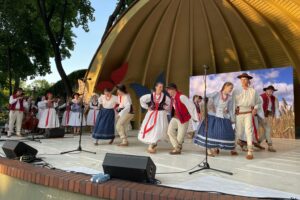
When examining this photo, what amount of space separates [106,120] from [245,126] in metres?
3.59

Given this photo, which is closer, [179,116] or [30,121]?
[179,116]

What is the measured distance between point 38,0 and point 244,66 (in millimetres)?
10257

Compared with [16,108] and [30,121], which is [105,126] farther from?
[30,121]

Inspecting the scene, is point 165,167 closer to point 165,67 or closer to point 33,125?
point 33,125

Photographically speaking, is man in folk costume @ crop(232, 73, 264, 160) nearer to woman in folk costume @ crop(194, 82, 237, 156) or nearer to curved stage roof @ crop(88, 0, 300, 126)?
woman in folk costume @ crop(194, 82, 237, 156)

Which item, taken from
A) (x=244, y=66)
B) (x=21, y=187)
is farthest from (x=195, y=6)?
Result: (x=21, y=187)

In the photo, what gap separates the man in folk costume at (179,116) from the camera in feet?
22.3

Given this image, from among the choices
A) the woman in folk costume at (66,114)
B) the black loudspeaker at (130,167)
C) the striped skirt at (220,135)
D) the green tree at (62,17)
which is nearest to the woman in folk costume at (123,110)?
the striped skirt at (220,135)

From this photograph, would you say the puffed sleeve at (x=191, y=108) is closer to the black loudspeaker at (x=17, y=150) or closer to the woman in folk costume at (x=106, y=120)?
the woman in folk costume at (x=106, y=120)

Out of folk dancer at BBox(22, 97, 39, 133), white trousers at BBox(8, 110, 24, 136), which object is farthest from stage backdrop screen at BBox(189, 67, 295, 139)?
white trousers at BBox(8, 110, 24, 136)

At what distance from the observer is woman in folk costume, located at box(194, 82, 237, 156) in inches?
254

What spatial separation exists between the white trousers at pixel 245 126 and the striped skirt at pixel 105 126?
10.7ft

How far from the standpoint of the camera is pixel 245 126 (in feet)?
21.3

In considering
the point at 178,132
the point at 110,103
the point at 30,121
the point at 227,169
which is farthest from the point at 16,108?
the point at 227,169
